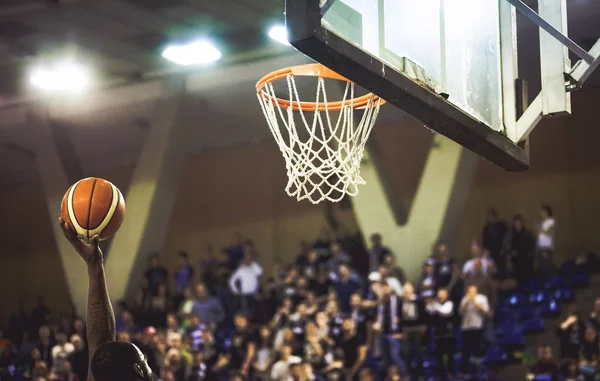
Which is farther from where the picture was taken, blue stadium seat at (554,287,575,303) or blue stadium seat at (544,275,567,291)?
blue stadium seat at (544,275,567,291)

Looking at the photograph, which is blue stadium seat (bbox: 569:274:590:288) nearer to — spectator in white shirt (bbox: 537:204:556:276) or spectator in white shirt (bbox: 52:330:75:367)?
spectator in white shirt (bbox: 537:204:556:276)

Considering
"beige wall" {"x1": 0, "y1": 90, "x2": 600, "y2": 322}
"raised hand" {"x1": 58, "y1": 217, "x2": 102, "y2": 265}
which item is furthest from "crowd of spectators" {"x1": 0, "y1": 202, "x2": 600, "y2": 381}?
"raised hand" {"x1": 58, "y1": 217, "x2": 102, "y2": 265}

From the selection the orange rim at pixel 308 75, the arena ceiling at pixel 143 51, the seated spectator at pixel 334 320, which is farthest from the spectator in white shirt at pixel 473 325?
the orange rim at pixel 308 75

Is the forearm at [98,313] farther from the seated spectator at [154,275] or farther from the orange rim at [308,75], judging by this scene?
the seated spectator at [154,275]

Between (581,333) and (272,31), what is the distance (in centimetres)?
599

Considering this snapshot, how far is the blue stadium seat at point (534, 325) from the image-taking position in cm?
1170

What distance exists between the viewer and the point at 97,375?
8.12 feet

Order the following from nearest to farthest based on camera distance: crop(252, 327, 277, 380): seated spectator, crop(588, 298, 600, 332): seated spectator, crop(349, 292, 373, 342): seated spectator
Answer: crop(588, 298, 600, 332): seated spectator < crop(349, 292, 373, 342): seated spectator < crop(252, 327, 277, 380): seated spectator

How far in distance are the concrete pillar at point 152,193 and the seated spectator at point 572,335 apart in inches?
284

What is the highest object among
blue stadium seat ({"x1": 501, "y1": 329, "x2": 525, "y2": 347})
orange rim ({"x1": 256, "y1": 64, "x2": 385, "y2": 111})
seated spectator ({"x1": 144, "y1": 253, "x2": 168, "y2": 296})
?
orange rim ({"x1": 256, "y1": 64, "x2": 385, "y2": 111})

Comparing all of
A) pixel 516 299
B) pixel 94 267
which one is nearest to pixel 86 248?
pixel 94 267

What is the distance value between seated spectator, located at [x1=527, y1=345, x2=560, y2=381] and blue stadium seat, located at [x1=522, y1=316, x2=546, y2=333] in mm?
1289

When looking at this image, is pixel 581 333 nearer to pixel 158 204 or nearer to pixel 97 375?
pixel 158 204

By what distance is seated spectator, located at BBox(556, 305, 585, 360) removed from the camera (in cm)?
1049
